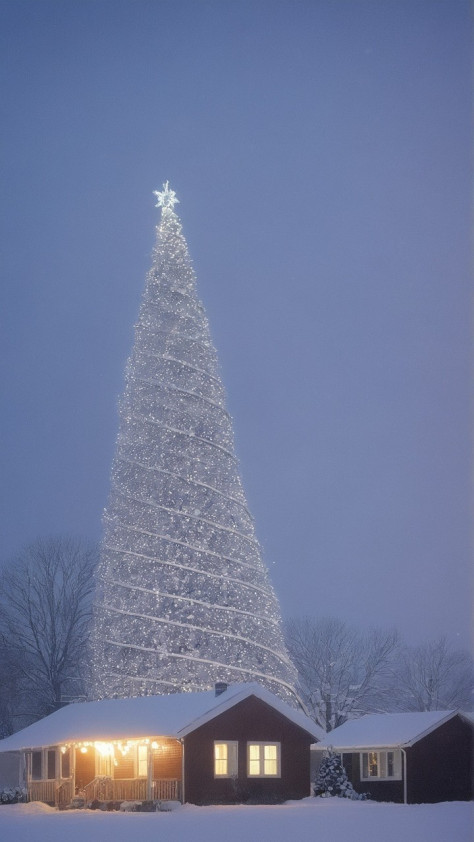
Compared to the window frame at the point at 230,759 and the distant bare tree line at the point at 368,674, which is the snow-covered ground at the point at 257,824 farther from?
the distant bare tree line at the point at 368,674

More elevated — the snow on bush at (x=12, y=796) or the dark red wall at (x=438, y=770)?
the dark red wall at (x=438, y=770)

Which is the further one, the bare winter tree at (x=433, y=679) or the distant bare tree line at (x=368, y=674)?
the bare winter tree at (x=433, y=679)

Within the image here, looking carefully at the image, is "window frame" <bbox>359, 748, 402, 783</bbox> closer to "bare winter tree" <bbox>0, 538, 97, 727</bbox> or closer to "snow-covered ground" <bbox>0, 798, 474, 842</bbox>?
"snow-covered ground" <bbox>0, 798, 474, 842</bbox>

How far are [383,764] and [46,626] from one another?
65.7 ft

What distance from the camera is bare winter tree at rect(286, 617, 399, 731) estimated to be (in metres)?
48.8

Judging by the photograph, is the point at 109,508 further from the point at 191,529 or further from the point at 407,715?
the point at 407,715

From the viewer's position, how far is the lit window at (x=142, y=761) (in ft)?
90.4

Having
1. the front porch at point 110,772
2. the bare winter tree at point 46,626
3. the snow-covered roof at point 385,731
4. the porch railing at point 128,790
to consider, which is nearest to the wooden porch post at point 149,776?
the front porch at point 110,772

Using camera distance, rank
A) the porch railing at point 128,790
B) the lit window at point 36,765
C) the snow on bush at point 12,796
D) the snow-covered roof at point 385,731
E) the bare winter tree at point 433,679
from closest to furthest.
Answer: the porch railing at point 128,790 → the snow-covered roof at point 385,731 → the snow on bush at point 12,796 → the lit window at point 36,765 → the bare winter tree at point 433,679

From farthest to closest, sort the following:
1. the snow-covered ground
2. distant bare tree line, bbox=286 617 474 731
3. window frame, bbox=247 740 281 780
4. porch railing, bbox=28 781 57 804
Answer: distant bare tree line, bbox=286 617 474 731, porch railing, bbox=28 781 57 804, window frame, bbox=247 740 281 780, the snow-covered ground

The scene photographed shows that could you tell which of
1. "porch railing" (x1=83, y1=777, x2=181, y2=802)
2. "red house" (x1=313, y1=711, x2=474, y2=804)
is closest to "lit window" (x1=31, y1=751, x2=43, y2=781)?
"porch railing" (x1=83, y1=777, x2=181, y2=802)

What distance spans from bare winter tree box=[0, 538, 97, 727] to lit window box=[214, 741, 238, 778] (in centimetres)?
1517

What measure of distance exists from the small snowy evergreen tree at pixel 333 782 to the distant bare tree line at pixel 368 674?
17.7m

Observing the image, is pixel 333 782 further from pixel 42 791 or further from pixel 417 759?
pixel 42 791
